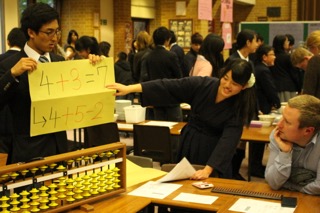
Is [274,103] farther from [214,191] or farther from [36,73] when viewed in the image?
[36,73]

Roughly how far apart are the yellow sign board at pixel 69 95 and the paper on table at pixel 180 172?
0.47m

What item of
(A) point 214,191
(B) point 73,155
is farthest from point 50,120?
(A) point 214,191

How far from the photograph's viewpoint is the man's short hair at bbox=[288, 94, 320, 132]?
249 cm

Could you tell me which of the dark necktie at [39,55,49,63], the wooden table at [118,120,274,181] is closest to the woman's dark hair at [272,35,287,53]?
the wooden table at [118,120,274,181]

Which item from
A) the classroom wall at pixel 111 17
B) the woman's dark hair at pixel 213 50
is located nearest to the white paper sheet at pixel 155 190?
the woman's dark hair at pixel 213 50

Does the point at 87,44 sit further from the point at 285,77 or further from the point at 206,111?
the point at 285,77

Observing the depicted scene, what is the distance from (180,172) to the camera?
281 centimetres

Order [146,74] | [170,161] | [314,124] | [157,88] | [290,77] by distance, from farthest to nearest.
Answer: [290,77], [146,74], [170,161], [157,88], [314,124]

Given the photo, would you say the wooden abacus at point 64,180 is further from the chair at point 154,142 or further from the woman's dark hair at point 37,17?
the chair at point 154,142

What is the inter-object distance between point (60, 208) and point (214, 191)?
0.84 metres

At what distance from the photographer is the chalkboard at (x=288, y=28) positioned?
11.2 m

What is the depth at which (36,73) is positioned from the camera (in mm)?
2375

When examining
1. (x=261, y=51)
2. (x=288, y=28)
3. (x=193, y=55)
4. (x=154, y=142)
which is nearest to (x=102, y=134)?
(x=154, y=142)

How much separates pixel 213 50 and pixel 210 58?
9 cm
